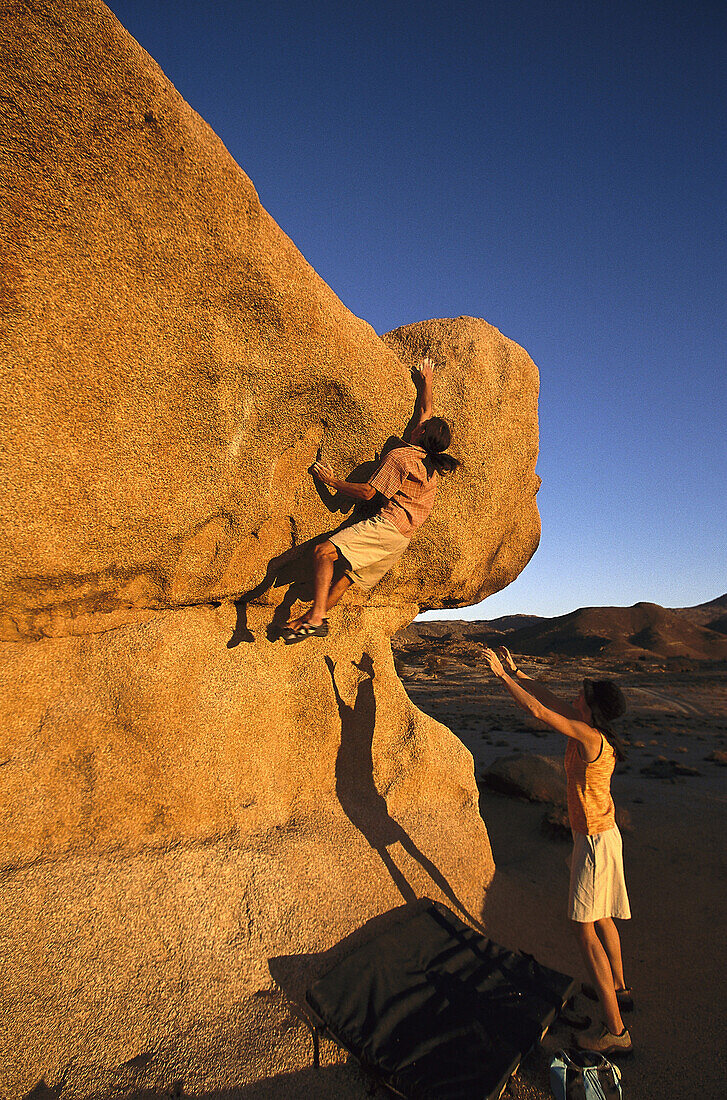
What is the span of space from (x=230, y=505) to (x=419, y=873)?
2.83 metres

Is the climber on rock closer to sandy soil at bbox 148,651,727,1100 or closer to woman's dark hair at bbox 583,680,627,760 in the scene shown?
woman's dark hair at bbox 583,680,627,760

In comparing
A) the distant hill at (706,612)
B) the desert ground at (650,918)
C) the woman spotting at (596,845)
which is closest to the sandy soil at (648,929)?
the desert ground at (650,918)

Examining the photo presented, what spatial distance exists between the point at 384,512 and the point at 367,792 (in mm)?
2128

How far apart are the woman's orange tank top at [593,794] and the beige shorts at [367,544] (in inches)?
64.7

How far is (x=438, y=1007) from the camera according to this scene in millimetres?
2625

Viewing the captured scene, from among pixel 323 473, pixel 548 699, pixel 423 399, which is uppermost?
pixel 423 399

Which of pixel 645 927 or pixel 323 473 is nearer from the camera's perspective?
pixel 323 473

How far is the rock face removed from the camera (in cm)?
237

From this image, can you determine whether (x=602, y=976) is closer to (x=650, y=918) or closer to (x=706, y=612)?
(x=650, y=918)

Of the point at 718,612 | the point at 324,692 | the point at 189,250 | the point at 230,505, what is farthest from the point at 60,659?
the point at 718,612

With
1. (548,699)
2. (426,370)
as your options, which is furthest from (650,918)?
(426,370)

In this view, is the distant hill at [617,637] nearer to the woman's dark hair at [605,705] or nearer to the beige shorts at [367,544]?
the beige shorts at [367,544]

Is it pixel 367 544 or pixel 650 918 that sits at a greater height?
pixel 367 544

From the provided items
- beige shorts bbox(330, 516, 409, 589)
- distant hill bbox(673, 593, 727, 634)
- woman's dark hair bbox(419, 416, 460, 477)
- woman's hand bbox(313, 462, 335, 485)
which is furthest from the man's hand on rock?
distant hill bbox(673, 593, 727, 634)
